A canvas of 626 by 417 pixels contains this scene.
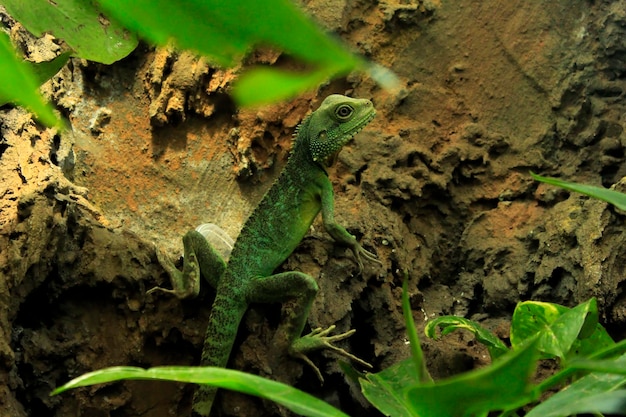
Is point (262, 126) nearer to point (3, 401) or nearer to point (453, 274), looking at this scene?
point (453, 274)

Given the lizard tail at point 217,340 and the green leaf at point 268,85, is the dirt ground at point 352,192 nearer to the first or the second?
the lizard tail at point 217,340

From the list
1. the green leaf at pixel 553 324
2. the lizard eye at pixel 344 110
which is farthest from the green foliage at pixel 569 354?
the lizard eye at pixel 344 110

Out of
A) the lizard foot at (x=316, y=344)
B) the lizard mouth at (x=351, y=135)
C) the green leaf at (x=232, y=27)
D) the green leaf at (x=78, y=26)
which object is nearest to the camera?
the green leaf at (x=232, y=27)

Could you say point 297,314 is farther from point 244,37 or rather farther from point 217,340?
point 244,37

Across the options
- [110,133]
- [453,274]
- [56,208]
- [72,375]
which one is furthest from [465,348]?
[110,133]

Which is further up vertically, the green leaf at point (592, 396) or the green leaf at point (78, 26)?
the green leaf at point (78, 26)

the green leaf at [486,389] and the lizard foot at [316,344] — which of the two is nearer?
the green leaf at [486,389]

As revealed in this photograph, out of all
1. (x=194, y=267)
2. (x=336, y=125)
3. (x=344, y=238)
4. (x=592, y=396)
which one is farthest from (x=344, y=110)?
(x=592, y=396)
